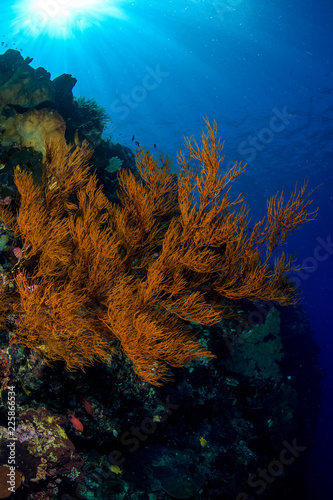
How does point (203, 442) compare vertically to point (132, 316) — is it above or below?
below

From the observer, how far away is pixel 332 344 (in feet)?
227

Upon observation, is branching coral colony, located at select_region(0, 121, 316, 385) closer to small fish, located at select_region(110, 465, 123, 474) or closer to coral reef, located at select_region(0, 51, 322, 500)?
coral reef, located at select_region(0, 51, 322, 500)

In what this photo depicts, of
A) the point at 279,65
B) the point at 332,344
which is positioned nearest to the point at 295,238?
the point at 332,344

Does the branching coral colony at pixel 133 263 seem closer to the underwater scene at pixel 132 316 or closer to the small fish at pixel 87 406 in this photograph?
the underwater scene at pixel 132 316

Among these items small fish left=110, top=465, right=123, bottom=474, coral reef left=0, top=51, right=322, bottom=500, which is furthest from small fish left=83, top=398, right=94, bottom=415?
small fish left=110, top=465, right=123, bottom=474

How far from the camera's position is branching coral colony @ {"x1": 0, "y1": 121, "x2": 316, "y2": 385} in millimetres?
2881

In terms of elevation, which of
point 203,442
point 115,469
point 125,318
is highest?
point 125,318

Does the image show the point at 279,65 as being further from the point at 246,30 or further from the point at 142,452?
the point at 142,452

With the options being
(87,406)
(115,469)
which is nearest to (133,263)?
(87,406)

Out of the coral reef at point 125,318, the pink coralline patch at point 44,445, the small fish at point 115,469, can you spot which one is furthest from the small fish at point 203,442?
the pink coralline patch at point 44,445

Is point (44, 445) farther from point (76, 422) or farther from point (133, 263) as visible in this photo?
point (133, 263)

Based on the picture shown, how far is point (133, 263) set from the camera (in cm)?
394

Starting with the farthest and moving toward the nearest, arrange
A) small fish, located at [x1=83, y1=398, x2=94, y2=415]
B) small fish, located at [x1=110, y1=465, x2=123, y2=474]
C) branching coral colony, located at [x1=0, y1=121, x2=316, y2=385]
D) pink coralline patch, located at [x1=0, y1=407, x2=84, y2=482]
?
1. small fish, located at [x1=110, y1=465, x2=123, y2=474]
2. small fish, located at [x1=83, y1=398, x2=94, y2=415]
3. branching coral colony, located at [x1=0, y1=121, x2=316, y2=385]
4. pink coralline patch, located at [x1=0, y1=407, x2=84, y2=482]

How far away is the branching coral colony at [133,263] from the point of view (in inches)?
113
